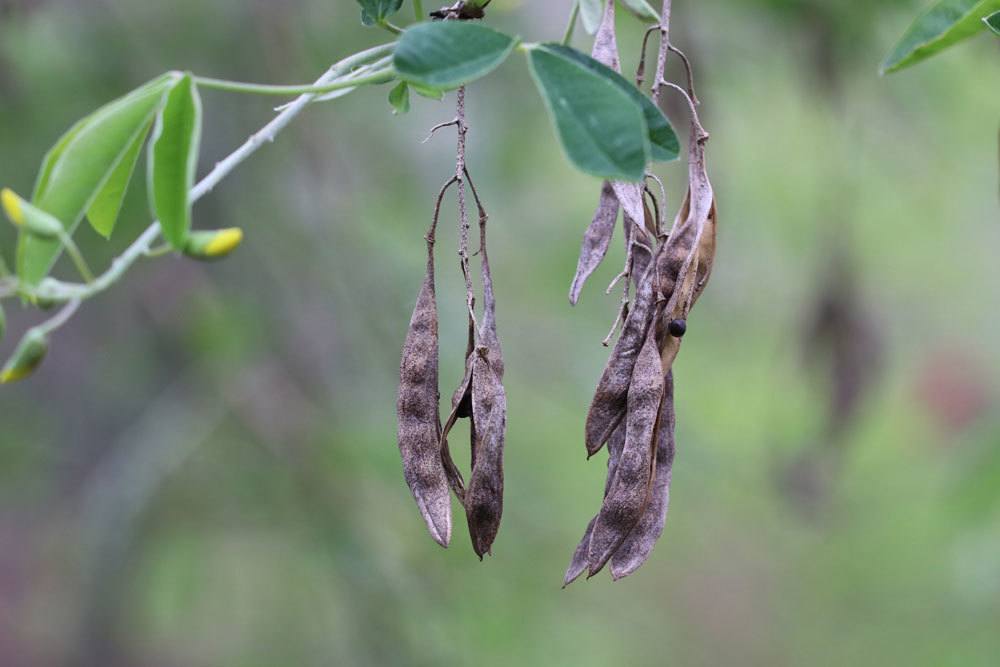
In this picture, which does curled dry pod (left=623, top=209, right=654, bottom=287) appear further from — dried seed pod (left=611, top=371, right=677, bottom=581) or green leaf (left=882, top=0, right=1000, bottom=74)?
green leaf (left=882, top=0, right=1000, bottom=74)

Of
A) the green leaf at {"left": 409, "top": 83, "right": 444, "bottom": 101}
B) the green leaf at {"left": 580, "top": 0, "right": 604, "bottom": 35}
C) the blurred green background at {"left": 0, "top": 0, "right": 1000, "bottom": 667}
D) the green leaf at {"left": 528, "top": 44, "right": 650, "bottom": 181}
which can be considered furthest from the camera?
the blurred green background at {"left": 0, "top": 0, "right": 1000, "bottom": 667}

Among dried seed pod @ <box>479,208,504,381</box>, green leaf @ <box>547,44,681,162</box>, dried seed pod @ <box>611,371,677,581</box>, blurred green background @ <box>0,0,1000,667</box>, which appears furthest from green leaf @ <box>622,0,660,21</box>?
blurred green background @ <box>0,0,1000,667</box>

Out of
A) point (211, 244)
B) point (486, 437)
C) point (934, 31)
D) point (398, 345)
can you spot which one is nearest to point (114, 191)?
point (211, 244)

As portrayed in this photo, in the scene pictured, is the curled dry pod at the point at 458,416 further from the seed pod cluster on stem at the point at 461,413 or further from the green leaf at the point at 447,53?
the green leaf at the point at 447,53

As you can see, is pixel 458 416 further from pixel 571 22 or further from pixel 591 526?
pixel 571 22

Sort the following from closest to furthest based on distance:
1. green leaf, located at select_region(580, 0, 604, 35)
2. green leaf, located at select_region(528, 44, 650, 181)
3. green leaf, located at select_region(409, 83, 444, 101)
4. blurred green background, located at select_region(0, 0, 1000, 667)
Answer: green leaf, located at select_region(528, 44, 650, 181) < green leaf, located at select_region(409, 83, 444, 101) < green leaf, located at select_region(580, 0, 604, 35) < blurred green background, located at select_region(0, 0, 1000, 667)

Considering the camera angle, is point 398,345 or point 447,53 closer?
point 447,53

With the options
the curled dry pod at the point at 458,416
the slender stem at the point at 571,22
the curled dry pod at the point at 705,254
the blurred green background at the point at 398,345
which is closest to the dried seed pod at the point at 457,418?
the curled dry pod at the point at 458,416

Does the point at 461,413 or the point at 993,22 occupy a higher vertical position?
the point at 993,22
